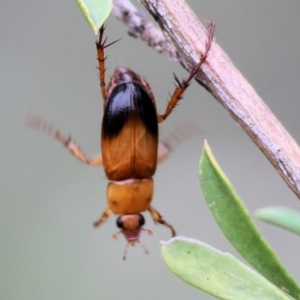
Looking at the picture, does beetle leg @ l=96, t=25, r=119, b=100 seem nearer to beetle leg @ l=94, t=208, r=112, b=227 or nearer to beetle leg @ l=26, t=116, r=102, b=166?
beetle leg @ l=26, t=116, r=102, b=166

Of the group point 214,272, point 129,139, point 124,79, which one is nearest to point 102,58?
point 124,79

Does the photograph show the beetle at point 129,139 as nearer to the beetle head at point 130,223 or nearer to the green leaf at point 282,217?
the beetle head at point 130,223

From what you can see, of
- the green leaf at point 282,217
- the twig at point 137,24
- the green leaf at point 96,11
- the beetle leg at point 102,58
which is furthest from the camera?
the beetle leg at point 102,58

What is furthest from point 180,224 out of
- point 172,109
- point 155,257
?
point 172,109

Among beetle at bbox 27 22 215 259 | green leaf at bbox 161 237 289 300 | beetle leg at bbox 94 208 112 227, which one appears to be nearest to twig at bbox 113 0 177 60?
beetle at bbox 27 22 215 259

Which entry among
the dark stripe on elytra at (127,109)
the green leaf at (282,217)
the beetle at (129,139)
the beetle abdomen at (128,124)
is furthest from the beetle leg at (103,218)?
the green leaf at (282,217)

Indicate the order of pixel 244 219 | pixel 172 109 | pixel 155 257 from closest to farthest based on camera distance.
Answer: pixel 244 219 → pixel 172 109 → pixel 155 257

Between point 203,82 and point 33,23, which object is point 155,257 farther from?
point 203,82

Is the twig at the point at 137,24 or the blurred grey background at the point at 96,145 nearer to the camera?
the twig at the point at 137,24
